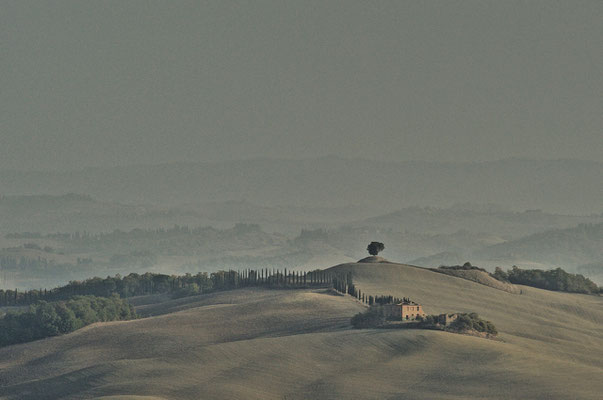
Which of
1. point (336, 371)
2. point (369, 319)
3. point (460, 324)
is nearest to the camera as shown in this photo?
point (336, 371)

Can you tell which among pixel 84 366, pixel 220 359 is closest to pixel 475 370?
pixel 220 359

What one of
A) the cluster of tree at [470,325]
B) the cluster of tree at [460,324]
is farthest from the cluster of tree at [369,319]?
the cluster of tree at [470,325]

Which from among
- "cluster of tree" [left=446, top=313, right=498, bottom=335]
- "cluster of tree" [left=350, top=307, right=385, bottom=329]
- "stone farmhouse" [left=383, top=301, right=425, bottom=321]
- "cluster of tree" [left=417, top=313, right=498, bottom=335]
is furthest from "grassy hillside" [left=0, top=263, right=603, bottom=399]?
"stone farmhouse" [left=383, top=301, right=425, bottom=321]

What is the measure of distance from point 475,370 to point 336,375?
17.6 m


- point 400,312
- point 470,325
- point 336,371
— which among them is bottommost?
point 336,371

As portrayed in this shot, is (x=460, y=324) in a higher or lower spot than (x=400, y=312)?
lower

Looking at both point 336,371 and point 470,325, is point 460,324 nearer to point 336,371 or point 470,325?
point 470,325

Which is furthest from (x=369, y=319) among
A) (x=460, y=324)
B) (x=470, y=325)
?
(x=470, y=325)

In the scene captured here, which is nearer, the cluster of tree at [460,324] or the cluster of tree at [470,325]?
the cluster of tree at [460,324]

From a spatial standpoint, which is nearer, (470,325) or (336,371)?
(336,371)

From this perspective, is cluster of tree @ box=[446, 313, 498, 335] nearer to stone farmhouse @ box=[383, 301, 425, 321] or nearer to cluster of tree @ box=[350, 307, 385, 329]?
stone farmhouse @ box=[383, 301, 425, 321]

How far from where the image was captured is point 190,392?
151 metres

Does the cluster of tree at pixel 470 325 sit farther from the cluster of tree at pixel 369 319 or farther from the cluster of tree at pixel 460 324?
the cluster of tree at pixel 369 319

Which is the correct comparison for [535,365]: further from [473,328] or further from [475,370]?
[473,328]
